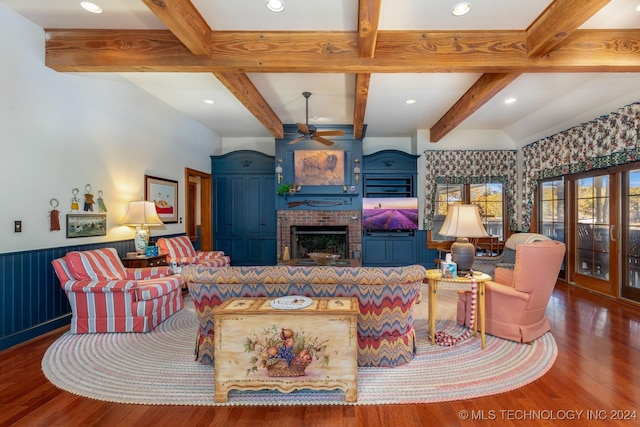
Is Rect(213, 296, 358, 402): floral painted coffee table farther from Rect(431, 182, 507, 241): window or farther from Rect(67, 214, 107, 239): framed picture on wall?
Rect(431, 182, 507, 241): window

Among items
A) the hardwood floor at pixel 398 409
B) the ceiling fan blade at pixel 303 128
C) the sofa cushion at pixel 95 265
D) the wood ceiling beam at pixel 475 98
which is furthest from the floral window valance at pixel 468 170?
the sofa cushion at pixel 95 265

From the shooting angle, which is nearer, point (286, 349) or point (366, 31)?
point (286, 349)

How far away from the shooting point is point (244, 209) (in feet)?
22.9

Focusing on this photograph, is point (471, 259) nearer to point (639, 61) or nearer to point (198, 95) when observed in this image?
point (639, 61)

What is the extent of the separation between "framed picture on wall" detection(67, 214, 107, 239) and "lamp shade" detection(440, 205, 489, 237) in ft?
13.4

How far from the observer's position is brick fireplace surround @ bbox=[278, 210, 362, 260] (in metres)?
6.50

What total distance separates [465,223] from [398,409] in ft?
5.82

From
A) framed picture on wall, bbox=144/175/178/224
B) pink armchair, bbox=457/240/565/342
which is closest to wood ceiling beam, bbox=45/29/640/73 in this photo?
pink armchair, bbox=457/240/565/342

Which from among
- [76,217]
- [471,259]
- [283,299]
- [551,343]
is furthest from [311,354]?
[76,217]

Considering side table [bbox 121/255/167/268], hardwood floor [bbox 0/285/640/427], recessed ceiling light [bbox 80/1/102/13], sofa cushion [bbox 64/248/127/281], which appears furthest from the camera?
side table [bbox 121/255/167/268]

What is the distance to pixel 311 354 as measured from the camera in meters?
2.07

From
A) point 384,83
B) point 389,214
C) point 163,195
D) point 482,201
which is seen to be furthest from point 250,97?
point 482,201

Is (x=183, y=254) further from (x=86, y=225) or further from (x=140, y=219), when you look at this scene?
(x=86, y=225)

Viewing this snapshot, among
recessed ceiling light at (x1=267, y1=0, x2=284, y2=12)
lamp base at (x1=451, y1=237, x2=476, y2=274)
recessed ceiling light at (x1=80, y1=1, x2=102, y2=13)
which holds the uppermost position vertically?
recessed ceiling light at (x1=80, y1=1, x2=102, y2=13)
